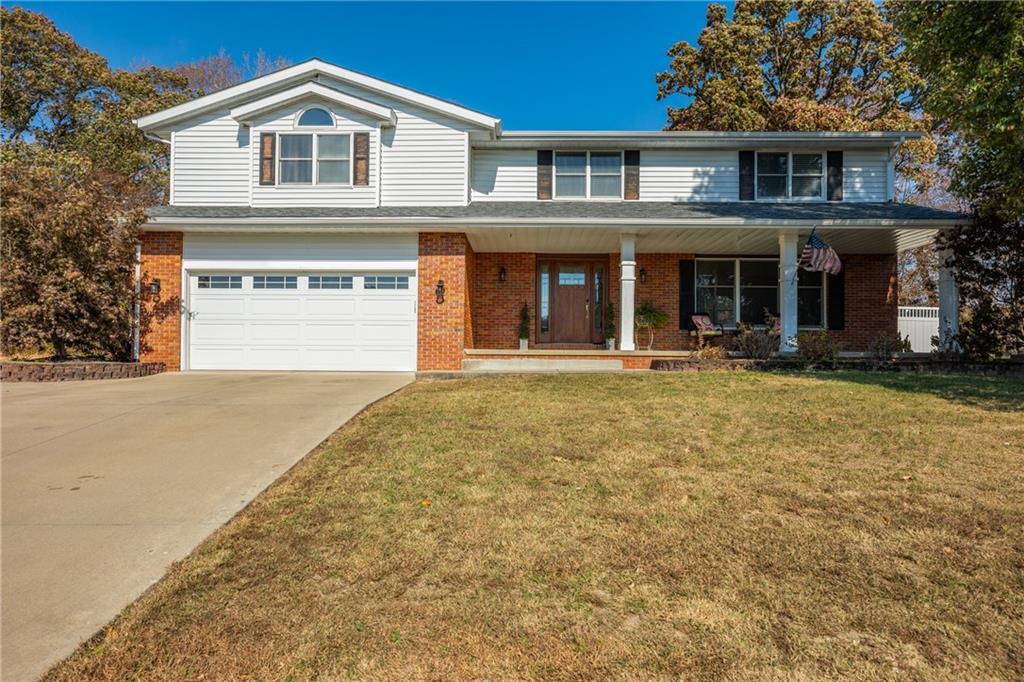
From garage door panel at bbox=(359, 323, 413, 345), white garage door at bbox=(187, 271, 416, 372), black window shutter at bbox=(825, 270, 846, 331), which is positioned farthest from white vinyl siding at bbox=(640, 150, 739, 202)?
garage door panel at bbox=(359, 323, 413, 345)

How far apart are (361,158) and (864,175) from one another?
459 inches

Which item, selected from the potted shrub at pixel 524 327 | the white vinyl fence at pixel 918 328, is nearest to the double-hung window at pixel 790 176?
the white vinyl fence at pixel 918 328

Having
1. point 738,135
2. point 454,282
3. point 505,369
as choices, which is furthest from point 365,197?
point 738,135

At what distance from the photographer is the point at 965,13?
26.1 feet

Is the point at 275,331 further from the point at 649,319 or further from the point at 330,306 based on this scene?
the point at 649,319

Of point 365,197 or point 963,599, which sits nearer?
point 963,599

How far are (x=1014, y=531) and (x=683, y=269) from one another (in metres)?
10.8

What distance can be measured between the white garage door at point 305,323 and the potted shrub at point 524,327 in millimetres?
2826

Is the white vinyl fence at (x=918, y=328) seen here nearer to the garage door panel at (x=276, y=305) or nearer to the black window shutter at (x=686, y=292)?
the black window shutter at (x=686, y=292)

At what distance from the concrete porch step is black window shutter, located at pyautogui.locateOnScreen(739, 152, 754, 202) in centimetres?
532

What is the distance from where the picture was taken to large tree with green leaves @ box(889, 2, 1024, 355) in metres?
7.71

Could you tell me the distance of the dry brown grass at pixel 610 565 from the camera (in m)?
2.09

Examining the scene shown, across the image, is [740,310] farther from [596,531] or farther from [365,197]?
[596,531]

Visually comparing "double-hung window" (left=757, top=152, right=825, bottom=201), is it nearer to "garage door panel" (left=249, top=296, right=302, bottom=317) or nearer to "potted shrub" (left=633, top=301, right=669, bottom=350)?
"potted shrub" (left=633, top=301, right=669, bottom=350)
